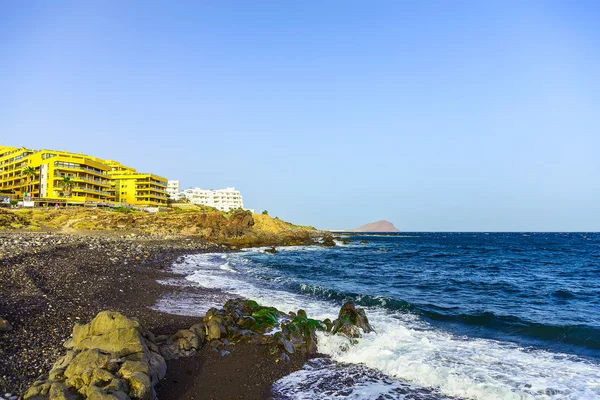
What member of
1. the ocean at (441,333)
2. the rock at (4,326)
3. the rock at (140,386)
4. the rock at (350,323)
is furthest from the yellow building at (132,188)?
the rock at (140,386)

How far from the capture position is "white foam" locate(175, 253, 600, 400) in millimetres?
9336

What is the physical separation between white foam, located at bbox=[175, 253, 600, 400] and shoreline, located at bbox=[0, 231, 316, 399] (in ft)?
6.17

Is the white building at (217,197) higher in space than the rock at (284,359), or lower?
higher

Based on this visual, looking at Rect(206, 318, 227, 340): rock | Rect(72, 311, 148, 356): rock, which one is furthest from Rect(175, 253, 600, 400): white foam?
Rect(72, 311, 148, 356): rock

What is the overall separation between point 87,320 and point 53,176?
84431 millimetres

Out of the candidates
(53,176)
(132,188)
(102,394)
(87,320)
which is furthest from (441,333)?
(132,188)

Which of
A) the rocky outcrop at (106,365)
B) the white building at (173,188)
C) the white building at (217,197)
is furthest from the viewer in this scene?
the white building at (217,197)

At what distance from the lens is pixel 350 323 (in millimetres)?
13531

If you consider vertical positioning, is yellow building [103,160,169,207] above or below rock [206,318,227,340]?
above

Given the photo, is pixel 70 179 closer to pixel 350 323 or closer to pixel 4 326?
pixel 4 326

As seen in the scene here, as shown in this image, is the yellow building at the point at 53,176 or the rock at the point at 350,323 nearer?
the rock at the point at 350,323

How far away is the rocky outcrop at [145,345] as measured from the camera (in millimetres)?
7371

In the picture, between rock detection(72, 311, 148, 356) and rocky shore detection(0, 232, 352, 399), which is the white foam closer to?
rocky shore detection(0, 232, 352, 399)

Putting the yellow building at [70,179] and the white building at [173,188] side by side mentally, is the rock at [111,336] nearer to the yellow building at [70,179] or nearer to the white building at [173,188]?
the yellow building at [70,179]
